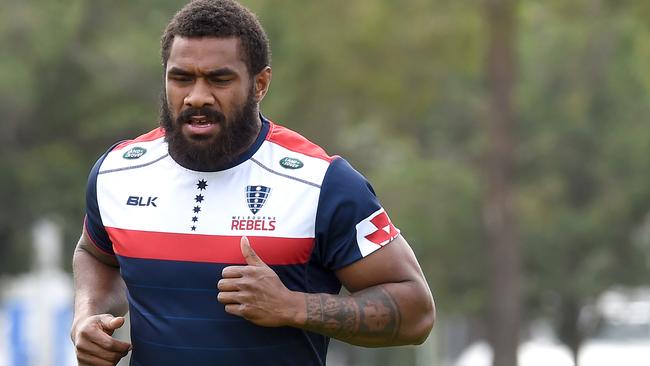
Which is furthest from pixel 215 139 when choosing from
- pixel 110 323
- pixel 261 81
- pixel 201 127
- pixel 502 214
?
pixel 502 214

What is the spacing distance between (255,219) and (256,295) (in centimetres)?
33

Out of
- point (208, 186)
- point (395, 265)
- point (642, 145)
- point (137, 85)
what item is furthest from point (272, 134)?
point (642, 145)

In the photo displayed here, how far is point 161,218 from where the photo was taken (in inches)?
187

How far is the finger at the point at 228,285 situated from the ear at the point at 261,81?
66cm

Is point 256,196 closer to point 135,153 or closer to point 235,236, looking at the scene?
point 235,236

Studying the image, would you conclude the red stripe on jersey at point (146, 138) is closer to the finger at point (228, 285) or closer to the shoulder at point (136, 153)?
the shoulder at point (136, 153)

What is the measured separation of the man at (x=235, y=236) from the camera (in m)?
4.62

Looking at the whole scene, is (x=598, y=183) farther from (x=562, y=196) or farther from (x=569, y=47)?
(x=569, y=47)

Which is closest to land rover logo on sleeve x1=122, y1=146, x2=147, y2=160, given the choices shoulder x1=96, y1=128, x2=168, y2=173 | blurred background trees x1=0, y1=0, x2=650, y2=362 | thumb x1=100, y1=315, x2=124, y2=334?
shoulder x1=96, y1=128, x2=168, y2=173

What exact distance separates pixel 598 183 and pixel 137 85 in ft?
32.8

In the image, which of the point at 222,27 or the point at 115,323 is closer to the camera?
the point at 115,323

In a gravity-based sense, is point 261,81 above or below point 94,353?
above

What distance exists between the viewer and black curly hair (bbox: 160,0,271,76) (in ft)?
15.5

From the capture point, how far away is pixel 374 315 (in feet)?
15.2
